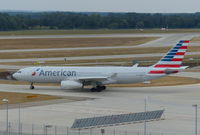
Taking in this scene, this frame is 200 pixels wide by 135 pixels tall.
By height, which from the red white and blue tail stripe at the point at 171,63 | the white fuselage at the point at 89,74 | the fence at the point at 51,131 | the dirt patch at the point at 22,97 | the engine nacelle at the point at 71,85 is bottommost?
the fence at the point at 51,131

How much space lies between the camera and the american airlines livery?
79.1 meters

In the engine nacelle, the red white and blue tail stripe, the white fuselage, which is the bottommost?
the engine nacelle

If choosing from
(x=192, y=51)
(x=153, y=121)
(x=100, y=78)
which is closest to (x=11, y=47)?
(x=192, y=51)

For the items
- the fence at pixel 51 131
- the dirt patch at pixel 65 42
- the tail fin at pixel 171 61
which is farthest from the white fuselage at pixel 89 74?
the dirt patch at pixel 65 42

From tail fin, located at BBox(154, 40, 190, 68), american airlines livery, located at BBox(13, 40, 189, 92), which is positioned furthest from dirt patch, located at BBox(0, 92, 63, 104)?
tail fin, located at BBox(154, 40, 190, 68)

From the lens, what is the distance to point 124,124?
56969mm

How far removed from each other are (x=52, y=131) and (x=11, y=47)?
10443cm

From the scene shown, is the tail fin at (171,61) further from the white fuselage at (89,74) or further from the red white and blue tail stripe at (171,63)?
the white fuselage at (89,74)

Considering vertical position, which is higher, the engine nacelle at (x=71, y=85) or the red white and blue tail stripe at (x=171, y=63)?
the red white and blue tail stripe at (x=171, y=63)

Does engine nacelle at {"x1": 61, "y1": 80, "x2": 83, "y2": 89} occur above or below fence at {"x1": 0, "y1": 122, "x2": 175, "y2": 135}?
above

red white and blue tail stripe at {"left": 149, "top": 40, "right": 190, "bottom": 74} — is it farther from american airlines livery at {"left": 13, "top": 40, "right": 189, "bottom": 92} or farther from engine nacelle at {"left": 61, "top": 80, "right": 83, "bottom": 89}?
engine nacelle at {"left": 61, "top": 80, "right": 83, "bottom": 89}

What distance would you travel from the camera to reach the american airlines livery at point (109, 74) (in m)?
79.1

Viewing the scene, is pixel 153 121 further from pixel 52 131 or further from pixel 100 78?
pixel 100 78

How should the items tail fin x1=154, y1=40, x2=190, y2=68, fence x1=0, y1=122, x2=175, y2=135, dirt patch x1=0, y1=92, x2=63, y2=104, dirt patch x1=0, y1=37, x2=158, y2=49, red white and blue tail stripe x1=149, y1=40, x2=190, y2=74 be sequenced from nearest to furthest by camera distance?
fence x1=0, y1=122, x2=175, y2=135, dirt patch x1=0, y1=92, x2=63, y2=104, red white and blue tail stripe x1=149, y1=40, x2=190, y2=74, tail fin x1=154, y1=40, x2=190, y2=68, dirt patch x1=0, y1=37, x2=158, y2=49
